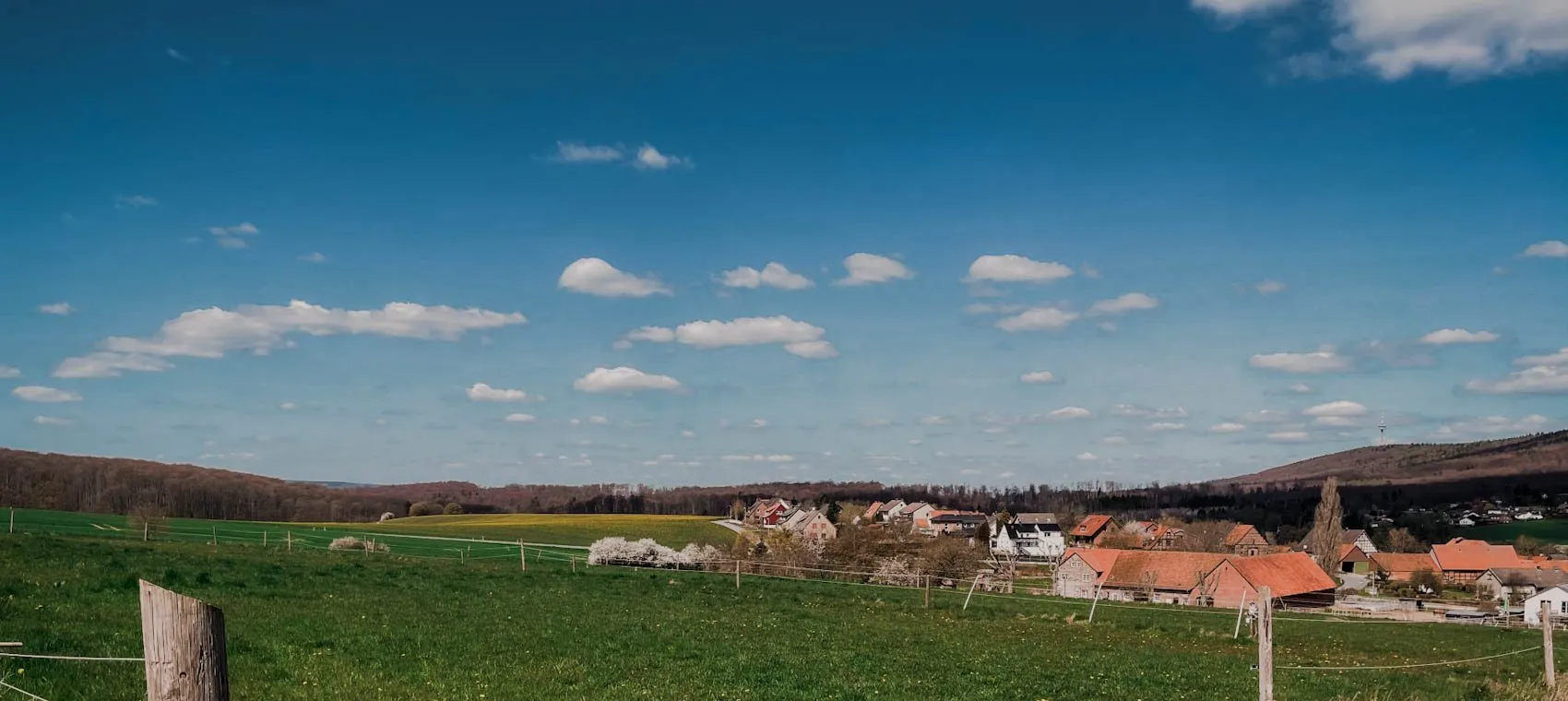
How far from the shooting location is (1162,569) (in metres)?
82.6

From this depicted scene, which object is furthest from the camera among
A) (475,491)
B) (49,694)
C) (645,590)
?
(475,491)

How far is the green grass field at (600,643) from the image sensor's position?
46.9 ft

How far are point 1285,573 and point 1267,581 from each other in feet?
10.4

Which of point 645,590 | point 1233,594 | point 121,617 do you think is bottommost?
point 1233,594

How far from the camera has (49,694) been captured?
1093 centimetres

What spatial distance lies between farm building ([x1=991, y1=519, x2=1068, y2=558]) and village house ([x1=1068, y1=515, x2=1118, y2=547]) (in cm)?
271

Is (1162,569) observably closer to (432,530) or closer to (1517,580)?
(1517,580)

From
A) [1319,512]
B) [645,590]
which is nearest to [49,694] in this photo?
[645,590]

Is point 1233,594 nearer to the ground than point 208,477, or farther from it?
nearer to the ground

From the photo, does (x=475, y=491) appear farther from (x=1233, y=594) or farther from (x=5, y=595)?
(x=5, y=595)

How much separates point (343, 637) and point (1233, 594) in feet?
245

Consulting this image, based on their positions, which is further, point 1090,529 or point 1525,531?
point 1525,531

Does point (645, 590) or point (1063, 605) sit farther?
point (1063, 605)

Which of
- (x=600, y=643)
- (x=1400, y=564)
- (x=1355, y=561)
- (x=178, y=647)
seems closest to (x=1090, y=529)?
(x=1355, y=561)
